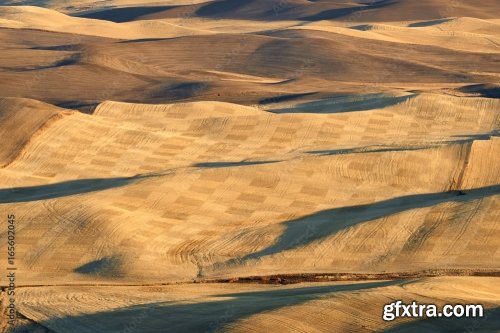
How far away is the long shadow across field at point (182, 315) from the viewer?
2440 cm

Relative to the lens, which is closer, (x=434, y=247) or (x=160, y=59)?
(x=434, y=247)

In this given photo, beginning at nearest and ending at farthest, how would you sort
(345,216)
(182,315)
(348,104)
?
(182,315), (345,216), (348,104)

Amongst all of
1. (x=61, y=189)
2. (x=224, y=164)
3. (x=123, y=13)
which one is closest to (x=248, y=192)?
(x=224, y=164)

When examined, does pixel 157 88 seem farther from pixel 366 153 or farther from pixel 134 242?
pixel 134 242

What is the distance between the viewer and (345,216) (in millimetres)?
37875

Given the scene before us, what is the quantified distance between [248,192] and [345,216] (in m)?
4.55

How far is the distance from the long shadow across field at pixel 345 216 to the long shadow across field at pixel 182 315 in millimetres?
7036

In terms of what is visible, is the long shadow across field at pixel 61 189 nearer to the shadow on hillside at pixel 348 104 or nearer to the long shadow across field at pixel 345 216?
the long shadow across field at pixel 345 216

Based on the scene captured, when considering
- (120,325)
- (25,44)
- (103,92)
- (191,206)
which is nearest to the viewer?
(120,325)

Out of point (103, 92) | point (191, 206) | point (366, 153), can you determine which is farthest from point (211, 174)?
point (103, 92)

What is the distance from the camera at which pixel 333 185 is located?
4134cm

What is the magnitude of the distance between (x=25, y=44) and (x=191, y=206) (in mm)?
50511

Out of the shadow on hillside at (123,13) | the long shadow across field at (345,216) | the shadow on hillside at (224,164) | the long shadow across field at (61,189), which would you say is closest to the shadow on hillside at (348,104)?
the shadow on hillside at (224,164)

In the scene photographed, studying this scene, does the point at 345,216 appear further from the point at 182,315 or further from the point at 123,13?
the point at 123,13
